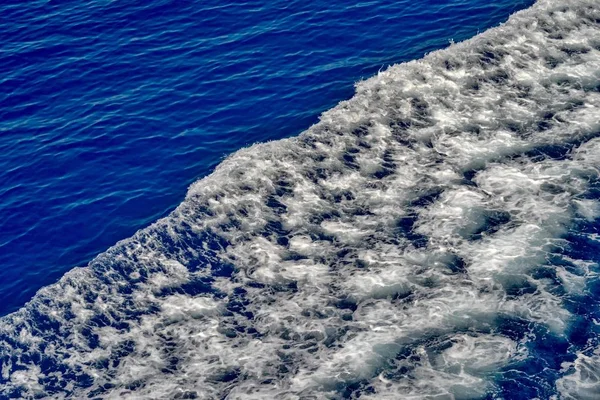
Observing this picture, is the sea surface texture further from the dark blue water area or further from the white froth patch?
the dark blue water area

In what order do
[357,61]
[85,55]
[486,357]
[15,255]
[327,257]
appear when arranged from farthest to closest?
[85,55]
[357,61]
[15,255]
[327,257]
[486,357]

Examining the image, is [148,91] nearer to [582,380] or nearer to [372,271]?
[372,271]

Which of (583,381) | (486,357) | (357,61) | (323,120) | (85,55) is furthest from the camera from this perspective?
(85,55)

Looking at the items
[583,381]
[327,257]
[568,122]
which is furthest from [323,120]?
[583,381]

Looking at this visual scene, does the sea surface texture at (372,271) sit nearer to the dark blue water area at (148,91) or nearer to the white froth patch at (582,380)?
the white froth patch at (582,380)

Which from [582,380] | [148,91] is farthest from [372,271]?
[148,91]

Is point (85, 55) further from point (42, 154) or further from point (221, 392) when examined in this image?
point (221, 392)

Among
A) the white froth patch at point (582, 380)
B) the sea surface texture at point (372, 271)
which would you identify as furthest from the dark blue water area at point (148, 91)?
the white froth patch at point (582, 380)
